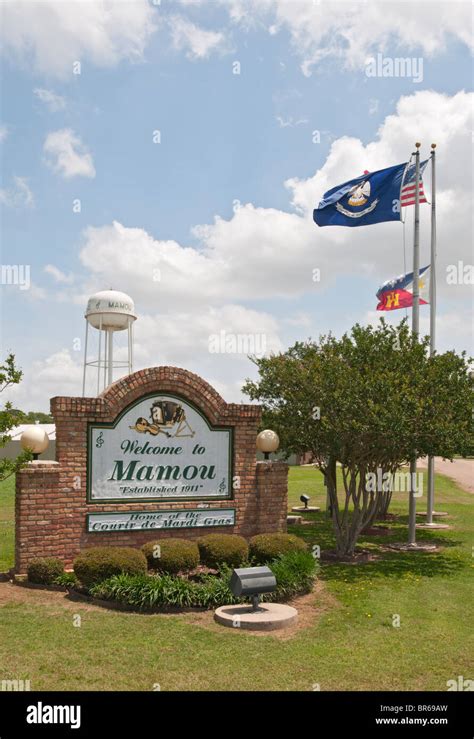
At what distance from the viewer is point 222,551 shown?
44.8 ft

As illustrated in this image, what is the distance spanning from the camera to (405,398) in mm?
15055

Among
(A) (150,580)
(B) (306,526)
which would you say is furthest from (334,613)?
(B) (306,526)

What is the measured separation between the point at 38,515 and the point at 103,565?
212cm

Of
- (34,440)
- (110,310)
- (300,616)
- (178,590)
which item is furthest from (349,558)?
(110,310)

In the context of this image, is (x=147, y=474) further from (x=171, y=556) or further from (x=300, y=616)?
(x=300, y=616)

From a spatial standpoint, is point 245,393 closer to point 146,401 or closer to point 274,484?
point 274,484

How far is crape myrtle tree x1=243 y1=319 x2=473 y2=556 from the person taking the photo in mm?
15203

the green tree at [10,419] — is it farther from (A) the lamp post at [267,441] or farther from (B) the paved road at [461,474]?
(B) the paved road at [461,474]

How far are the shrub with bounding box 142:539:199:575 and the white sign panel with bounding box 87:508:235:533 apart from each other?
1137mm

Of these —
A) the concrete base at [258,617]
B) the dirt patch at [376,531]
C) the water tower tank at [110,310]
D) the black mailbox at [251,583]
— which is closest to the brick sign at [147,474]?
the concrete base at [258,617]

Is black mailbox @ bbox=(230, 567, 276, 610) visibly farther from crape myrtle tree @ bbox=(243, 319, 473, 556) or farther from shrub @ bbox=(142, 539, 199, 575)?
crape myrtle tree @ bbox=(243, 319, 473, 556)

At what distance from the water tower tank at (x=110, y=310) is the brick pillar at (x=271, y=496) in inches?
470

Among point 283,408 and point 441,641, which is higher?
point 283,408

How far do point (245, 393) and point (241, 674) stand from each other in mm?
11355
